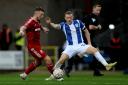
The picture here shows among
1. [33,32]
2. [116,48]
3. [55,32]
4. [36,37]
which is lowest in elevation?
[116,48]

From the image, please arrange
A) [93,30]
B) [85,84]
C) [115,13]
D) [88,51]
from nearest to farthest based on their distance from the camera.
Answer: [85,84]
[88,51]
[93,30]
[115,13]

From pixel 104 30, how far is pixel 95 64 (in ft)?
25.7

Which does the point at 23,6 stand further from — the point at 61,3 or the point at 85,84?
the point at 85,84

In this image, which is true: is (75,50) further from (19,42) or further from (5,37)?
(19,42)

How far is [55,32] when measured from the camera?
36.0 m

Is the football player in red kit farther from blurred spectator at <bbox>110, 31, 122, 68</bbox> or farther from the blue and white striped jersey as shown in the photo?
blurred spectator at <bbox>110, 31, 122, 68</bbox>

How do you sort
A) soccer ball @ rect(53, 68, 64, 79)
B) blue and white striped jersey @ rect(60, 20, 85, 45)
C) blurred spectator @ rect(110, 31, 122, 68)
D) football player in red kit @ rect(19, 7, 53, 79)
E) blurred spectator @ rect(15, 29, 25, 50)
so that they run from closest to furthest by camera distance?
soccer ball @ rect(53, 68, 64, 79), blue and white striped jersey @ rect(60, 20, 85, 45), football player in red kit @ rect(19, 7, 53, 79), blurred spectator @ rect(110, 31, 122, 68), blurred spectator @ rect(15, 29, 25, 50)

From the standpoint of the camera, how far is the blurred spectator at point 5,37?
33625 millimetres

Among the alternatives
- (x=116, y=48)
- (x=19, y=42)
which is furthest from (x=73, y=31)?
(x=19, y=42)

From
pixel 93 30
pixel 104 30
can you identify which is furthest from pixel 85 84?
pixel 104 30

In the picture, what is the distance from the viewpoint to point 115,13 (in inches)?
1359

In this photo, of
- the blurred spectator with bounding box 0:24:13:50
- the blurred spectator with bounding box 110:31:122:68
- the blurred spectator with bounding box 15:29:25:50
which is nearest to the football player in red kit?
the blurred spectator with bounding box 110:31:122:68

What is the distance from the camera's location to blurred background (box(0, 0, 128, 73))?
31.2 metres

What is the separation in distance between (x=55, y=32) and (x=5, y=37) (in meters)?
3.16
